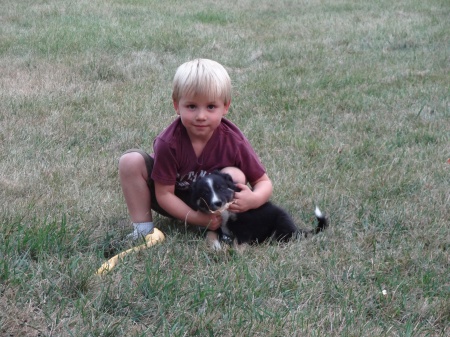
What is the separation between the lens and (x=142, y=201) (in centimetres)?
386

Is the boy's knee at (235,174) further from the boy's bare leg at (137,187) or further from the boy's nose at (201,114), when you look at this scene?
the boy's bare leg at (137,187)

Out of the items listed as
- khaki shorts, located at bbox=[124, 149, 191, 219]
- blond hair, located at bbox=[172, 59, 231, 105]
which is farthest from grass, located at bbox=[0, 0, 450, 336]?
blond hair, located at bbox=[172, 59, 231, 105]

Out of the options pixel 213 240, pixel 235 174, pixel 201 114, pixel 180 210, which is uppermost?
pixel 201 114

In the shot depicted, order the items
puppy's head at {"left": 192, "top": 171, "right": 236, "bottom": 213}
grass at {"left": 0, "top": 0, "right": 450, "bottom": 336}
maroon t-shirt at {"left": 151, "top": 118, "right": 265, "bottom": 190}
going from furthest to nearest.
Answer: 1. maroon t-shirt at {"left": 151, "top": 118, "right": 265, "bottom": 190}
2. puppy's head at {"left": 192, "top": 171, "right": 236, "bottom": 213}
3. grass at {"left": 0, "top": 0, "right": 450, "bottom": 336}

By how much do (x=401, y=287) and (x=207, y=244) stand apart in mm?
1030

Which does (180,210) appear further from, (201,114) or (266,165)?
(266,165)

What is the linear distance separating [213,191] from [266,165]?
1.73m

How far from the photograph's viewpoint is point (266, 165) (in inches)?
204

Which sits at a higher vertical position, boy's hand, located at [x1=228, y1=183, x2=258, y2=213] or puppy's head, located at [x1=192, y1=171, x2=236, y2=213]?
puppy's head, located at [x1=192, y1=171, x2=236, y2=213]

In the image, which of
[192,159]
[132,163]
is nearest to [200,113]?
[192,159]

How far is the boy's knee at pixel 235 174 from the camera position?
379 cm

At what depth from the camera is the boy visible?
3652mm

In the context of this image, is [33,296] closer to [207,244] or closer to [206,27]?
[207,244]

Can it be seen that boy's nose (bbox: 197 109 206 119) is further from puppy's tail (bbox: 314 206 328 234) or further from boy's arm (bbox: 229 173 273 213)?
puppy's tail (bbox: 314 206 328 234)
